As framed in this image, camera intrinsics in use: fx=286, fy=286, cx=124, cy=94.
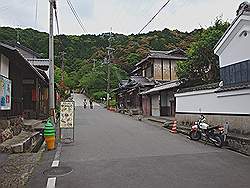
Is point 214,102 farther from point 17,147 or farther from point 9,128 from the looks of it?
point 9,128

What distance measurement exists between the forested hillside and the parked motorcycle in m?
30.3

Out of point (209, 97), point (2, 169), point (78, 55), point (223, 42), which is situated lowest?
point (2, 169)

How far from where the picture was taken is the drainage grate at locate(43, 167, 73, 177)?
7910 mm

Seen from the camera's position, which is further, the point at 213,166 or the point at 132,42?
the point at 132,42

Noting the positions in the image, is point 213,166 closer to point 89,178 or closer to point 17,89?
point 89,178

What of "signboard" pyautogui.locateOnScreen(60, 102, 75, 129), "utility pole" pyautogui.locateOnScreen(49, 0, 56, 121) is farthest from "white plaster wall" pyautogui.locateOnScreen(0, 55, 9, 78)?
"signboard" pyautogui.locateOnScreen(60, 102, 75, 129)

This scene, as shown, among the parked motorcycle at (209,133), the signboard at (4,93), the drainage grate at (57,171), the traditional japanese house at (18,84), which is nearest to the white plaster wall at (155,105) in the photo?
the traditional japanese house at (18,84)

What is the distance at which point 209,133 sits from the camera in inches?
531

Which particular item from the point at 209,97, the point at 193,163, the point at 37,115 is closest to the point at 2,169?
the point at 193,163

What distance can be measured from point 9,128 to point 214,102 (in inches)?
427

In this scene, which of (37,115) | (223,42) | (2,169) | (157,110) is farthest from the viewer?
(157,110)

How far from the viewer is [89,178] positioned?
7.41 m

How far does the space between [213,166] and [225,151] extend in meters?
3.15

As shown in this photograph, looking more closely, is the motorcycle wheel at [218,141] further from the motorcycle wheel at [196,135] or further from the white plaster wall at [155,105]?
the white plaster wall at [155,105]
